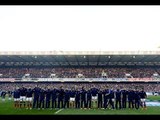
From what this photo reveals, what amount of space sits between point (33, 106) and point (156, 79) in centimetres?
2619

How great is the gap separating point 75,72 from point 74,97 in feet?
85.6

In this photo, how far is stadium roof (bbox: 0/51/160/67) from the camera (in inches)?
1384

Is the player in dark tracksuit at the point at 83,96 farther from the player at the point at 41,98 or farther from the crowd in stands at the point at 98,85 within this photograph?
the crowd in stands at the point at 98,85

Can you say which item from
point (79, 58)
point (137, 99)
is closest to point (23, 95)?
point (137, 99)

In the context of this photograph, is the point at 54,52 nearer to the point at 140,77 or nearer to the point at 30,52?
the point at 30,52

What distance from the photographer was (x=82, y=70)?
41.7 m

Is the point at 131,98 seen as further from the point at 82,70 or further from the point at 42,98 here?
the point at 82,70

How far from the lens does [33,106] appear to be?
15.3 meters

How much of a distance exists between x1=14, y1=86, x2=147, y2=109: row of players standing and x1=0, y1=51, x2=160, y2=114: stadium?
1967 centimetres

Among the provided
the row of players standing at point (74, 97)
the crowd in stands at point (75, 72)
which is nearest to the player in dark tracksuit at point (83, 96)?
the row of players standing at point (74, 97)

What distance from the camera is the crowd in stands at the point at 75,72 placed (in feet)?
131

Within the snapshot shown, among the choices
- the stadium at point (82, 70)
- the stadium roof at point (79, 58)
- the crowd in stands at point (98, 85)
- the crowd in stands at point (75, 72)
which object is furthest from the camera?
the crowd in stands at point (75, 72)
